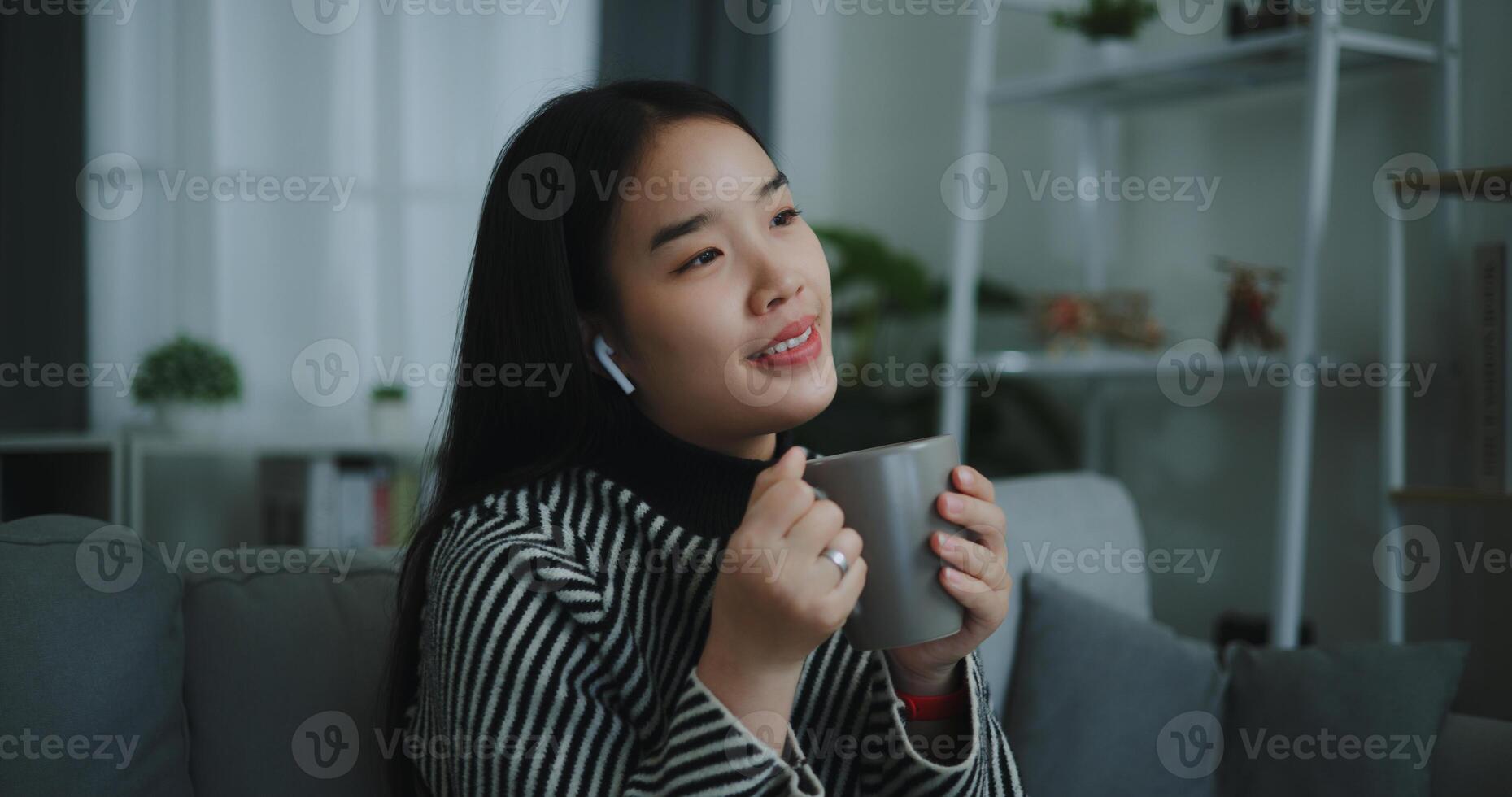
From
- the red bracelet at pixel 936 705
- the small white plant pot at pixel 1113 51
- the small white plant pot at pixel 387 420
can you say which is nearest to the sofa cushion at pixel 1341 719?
the red bracelet at pixel 936 705

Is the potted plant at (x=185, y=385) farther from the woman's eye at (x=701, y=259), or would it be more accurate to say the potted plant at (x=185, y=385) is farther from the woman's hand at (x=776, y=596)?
the woman's hand at (x=776, y=596)

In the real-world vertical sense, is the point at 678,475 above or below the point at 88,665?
above

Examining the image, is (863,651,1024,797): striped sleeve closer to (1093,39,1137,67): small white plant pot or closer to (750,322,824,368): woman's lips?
(750,322,824,368): woman's lips

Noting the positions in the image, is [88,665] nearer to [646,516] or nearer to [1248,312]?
[646,516]

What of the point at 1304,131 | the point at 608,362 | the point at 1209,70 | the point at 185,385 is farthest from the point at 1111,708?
the point at 185,385

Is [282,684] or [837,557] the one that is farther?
[282,684]

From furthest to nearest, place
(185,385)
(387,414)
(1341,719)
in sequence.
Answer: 1. (387,414)
2. (185,385)
3. (1341,719)

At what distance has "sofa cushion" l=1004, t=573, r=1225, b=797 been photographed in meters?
1.36

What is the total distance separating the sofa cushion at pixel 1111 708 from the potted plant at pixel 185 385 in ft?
6.78

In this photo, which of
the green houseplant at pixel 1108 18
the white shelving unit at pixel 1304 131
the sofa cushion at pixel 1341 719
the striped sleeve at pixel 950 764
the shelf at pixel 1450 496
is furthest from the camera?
the green houseplant at pixel 1108 18

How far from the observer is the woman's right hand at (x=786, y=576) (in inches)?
28.2

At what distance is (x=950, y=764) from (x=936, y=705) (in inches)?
1.9

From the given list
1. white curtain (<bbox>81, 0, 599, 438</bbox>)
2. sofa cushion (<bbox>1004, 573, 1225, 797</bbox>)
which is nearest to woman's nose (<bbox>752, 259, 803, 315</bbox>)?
sofa cushion (<bbox>1004, 573, 1225, 797</bbox>)

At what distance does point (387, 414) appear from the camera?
290 centimetres
